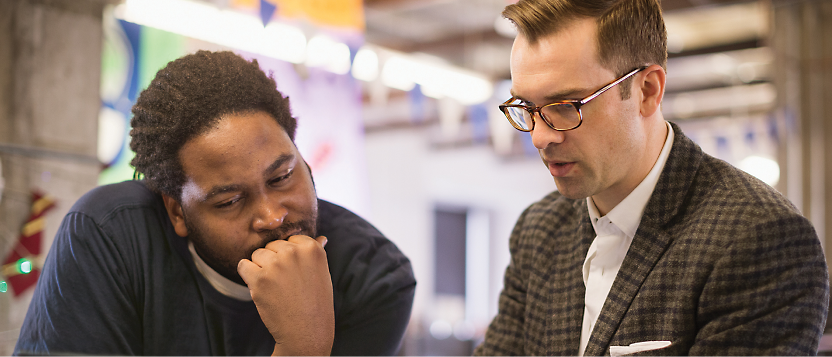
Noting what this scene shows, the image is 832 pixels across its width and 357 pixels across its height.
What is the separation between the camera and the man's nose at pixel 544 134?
1.15 meters

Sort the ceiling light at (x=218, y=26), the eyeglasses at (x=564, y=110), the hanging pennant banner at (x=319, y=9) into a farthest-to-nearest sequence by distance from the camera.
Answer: the hanging pennant banner at (x=319, y=9) → the ceiling light at (x=218, y=26) → the eyeglasses at (x=564, y=110)

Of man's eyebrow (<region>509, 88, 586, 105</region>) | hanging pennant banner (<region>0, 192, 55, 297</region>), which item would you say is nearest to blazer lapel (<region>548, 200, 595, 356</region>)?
man's eyebrow (<region>509, 88, 586, 105</region>)

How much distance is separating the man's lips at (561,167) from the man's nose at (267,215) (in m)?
0.50

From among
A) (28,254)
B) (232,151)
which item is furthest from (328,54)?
(232,151)

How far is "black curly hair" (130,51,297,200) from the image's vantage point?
4.12 feet

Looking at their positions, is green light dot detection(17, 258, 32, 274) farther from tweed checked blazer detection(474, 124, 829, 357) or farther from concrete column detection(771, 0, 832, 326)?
concrete column detection(771, 0, 832, 326)

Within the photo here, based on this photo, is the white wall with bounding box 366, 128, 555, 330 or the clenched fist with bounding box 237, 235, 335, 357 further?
the white wall with bounding box 366, 128, 555, 330

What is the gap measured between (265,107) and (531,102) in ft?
1.70

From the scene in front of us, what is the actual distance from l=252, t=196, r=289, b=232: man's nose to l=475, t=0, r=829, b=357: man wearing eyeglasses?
46 cm

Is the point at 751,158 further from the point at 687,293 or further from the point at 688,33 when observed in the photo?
the point at 687,293

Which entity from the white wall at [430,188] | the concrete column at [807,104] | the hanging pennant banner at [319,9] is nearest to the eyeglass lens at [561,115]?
the hanging pennant banner at [319,9]

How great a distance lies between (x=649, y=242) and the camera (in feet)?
3.81

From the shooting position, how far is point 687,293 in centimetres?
105

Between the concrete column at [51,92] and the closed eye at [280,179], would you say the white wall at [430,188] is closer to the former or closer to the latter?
the concrete column at [51,92]
